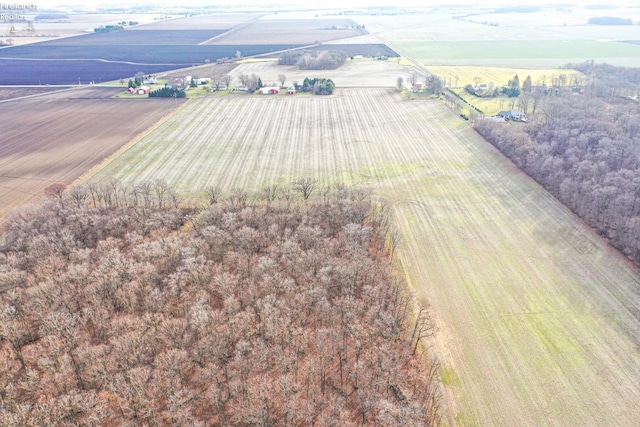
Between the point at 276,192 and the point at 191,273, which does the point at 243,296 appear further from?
the point at 276,192

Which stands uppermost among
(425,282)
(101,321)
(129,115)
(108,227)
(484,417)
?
(129,115)

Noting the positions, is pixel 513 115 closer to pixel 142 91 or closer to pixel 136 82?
pixel 142 91

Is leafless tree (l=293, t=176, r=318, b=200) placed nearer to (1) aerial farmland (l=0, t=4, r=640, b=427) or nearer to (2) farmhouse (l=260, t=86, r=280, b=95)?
(1) aerial farmland (l=0, t=4, r=640, b=427)

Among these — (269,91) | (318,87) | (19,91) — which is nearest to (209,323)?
(318,87)

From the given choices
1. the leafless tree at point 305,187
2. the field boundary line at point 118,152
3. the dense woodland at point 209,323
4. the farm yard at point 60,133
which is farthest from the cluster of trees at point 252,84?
the dense woodland at point 209,323

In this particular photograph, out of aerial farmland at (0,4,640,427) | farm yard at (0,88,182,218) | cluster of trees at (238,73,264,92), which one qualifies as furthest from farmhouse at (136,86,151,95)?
cluster of trees at (238,73,264,92)

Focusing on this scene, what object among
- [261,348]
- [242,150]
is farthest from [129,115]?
[261,348]
